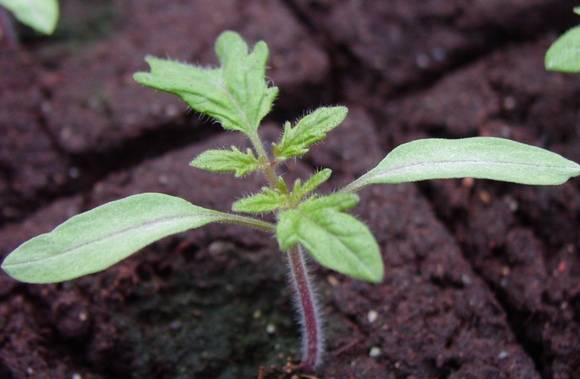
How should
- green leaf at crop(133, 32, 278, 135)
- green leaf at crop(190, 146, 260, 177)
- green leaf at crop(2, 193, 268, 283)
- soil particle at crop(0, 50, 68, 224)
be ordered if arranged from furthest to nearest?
soil particle at crop(0, 50, 68, 224), green leaf at crop(133, 32, 278, 135), green leaf at crop(190, 146, 260, 177), green leaf at crop(2, 193, 268, 283)

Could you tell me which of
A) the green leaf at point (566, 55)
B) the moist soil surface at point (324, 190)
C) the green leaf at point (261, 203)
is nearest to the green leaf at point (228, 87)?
the green leaf at point (261, 203)

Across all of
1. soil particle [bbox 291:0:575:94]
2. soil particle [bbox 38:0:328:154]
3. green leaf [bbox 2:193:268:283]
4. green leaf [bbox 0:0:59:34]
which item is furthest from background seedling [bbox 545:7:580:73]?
green leaf [bbox 0:0:59:34]

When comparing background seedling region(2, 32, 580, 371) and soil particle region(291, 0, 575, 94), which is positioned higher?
soil particle region(291, 0, 575, 94)

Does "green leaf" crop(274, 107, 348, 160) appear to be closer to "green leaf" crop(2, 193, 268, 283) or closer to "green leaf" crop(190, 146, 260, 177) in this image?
"green leaf" crop(190, 146, 260, 177)

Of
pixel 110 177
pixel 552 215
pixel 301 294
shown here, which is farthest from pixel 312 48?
pixel 301 294

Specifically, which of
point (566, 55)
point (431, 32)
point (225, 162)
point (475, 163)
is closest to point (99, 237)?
point (225, 162)

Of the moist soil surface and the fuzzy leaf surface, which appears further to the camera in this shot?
the moist soil surface

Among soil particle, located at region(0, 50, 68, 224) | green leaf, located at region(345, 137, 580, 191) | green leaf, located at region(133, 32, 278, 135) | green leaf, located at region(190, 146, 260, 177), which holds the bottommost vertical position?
green leaf, located at region(345, 137, 580, 191)
